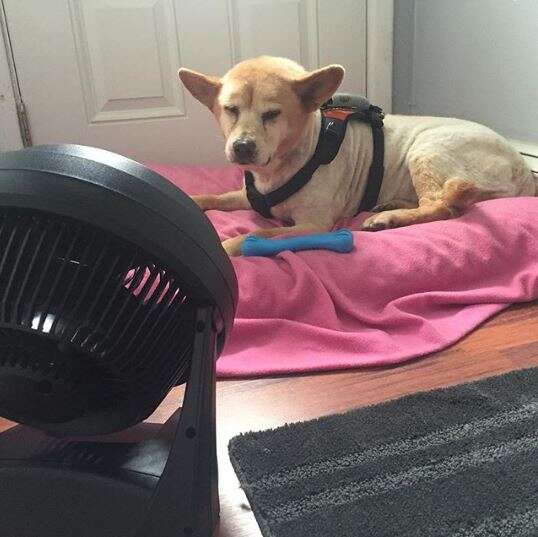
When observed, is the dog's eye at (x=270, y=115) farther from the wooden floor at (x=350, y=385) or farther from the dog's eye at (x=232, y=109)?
the wooden floor at (x=350, y=385)

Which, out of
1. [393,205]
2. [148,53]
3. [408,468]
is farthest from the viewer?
[148,53]

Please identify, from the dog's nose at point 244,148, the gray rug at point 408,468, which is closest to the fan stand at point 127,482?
the gray rug at point 408,468

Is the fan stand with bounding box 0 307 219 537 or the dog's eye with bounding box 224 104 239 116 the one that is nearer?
the fan stand with bounding box 0 307 219 537

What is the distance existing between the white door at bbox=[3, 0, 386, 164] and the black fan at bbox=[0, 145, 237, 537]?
1513 millimetres

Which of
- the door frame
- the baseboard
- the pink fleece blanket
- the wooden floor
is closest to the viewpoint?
the wooden floor

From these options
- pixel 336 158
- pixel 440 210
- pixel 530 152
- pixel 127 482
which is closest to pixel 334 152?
pixel 336 158

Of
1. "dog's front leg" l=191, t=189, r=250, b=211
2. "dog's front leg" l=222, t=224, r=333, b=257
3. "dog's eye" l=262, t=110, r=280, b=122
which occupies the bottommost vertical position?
"dog's front leg" l=191, t=189, r=250, b=211

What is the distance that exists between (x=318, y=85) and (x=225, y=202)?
395 millimetres

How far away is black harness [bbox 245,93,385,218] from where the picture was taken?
1.36 metres

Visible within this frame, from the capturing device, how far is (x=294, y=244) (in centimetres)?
114

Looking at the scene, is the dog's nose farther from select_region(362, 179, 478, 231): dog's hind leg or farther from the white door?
the white door

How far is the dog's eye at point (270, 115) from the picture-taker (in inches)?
49.5

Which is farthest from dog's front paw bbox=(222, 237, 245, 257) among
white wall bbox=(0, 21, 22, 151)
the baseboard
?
white wall bbox=(0, 21, 22, 151)

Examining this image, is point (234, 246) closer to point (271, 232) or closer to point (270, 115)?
point (271, 232)
